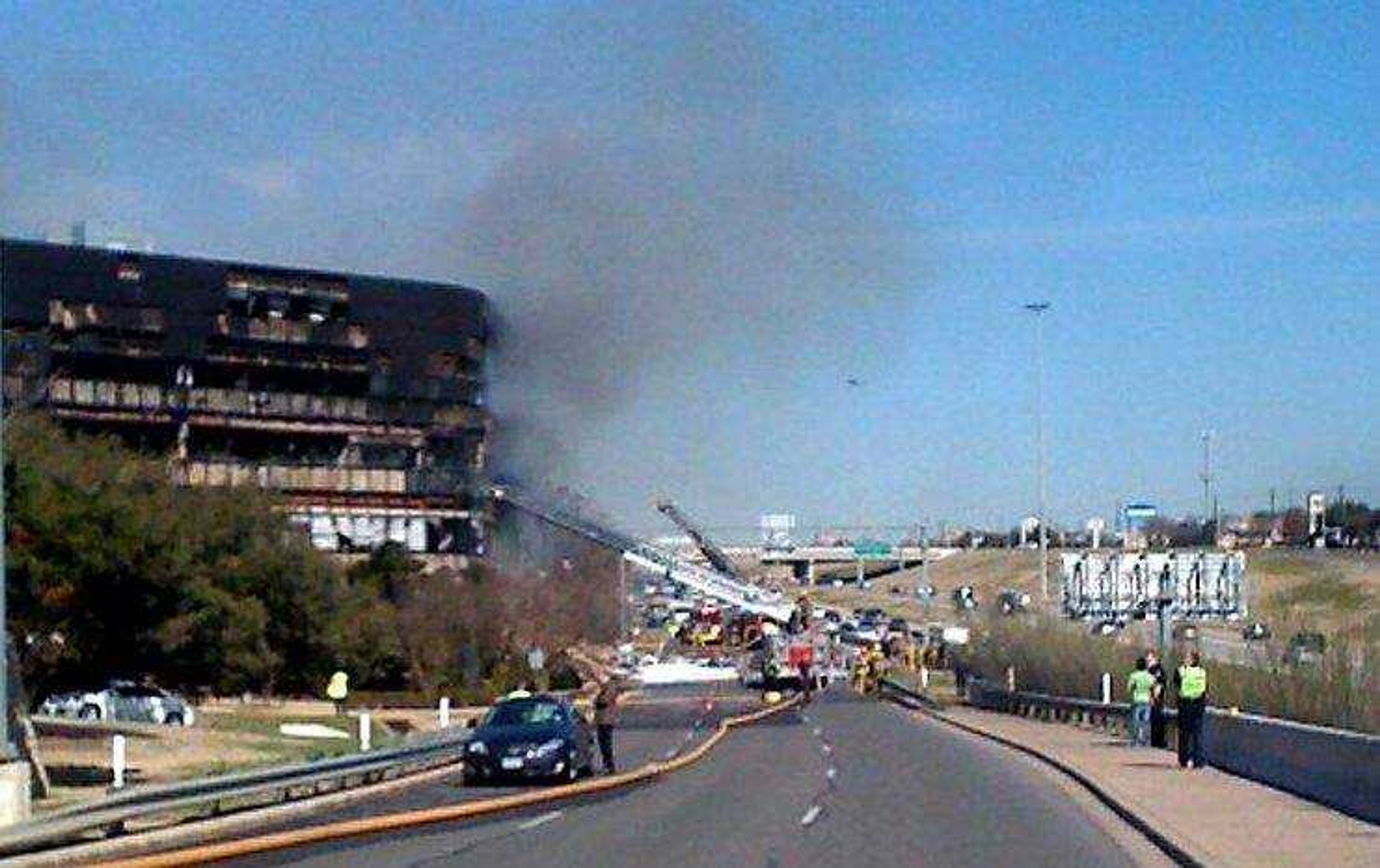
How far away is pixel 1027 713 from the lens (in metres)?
68.8

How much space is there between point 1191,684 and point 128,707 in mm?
40696

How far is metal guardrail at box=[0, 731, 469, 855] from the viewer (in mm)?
Result: 24844

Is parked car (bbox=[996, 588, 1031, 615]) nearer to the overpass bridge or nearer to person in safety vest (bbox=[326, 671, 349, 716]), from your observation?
person in safety vest (bbox=[326, 671, 349, 716])

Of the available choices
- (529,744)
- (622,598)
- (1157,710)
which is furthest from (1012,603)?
(529,744)

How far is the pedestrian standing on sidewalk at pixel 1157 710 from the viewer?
44906 millimetres

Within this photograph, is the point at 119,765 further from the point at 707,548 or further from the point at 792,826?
the point at 707,548

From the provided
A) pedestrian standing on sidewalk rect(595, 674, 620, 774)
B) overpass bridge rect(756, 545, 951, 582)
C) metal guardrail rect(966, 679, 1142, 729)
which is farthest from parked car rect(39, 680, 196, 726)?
overpass bridge rect(756, 545, 951, 582)

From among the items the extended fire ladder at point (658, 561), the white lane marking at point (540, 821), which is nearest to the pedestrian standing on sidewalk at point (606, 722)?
the white lane marking at point (540, 821)

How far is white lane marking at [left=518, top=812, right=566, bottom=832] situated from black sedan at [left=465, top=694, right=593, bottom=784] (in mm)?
6054

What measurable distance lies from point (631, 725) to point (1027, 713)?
12673mm

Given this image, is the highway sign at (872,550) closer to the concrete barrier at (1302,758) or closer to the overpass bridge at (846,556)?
the overpass bridge at (846,556)

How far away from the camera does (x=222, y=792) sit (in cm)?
3025

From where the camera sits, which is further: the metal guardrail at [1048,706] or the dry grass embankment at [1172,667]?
the metal guardrail at [1048,706]

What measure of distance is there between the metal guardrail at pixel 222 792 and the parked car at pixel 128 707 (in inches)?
924
